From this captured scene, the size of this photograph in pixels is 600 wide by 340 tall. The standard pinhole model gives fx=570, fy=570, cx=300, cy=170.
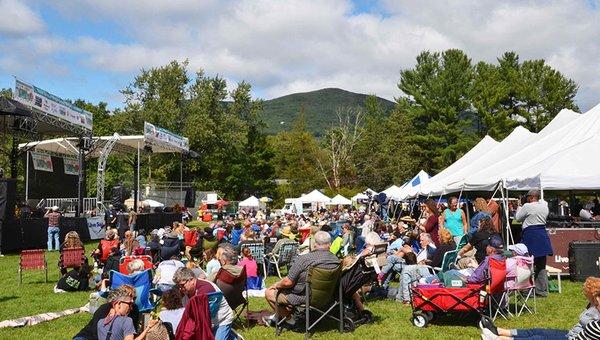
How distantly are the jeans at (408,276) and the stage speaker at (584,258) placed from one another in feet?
11.7

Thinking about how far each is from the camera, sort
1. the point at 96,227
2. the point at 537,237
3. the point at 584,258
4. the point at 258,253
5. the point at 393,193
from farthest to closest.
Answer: the point at 393,193, the point at 96,227, the point at 258,253, the point at 584,258, the point at 537,237

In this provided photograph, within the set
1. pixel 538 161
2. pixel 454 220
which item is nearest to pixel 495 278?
pixel 454 220

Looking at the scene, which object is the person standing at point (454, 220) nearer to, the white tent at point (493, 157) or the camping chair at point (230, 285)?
the white tent at point (493, 157)

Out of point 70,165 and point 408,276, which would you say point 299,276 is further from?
point 70,165

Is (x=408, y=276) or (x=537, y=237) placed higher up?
(x=537, y=237)

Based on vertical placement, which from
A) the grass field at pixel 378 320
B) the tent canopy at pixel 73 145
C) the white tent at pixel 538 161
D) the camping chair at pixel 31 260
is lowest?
the grass field at pixel 378 320

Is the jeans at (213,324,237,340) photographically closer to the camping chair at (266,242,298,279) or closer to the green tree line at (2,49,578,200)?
the camping chair at (266,242,298,279)

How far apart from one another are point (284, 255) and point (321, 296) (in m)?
5.68

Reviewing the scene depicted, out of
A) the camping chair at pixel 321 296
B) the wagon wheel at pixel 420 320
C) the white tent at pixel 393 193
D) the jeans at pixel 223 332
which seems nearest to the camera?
the jeans at pixel 223 332

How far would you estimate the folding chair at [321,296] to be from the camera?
6270 mm

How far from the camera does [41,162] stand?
27734 millimetres

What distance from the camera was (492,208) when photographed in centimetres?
1169

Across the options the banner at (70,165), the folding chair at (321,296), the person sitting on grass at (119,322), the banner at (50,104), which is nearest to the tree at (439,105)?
the banner at (70,165)

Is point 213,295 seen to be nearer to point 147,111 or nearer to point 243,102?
point 147,111
